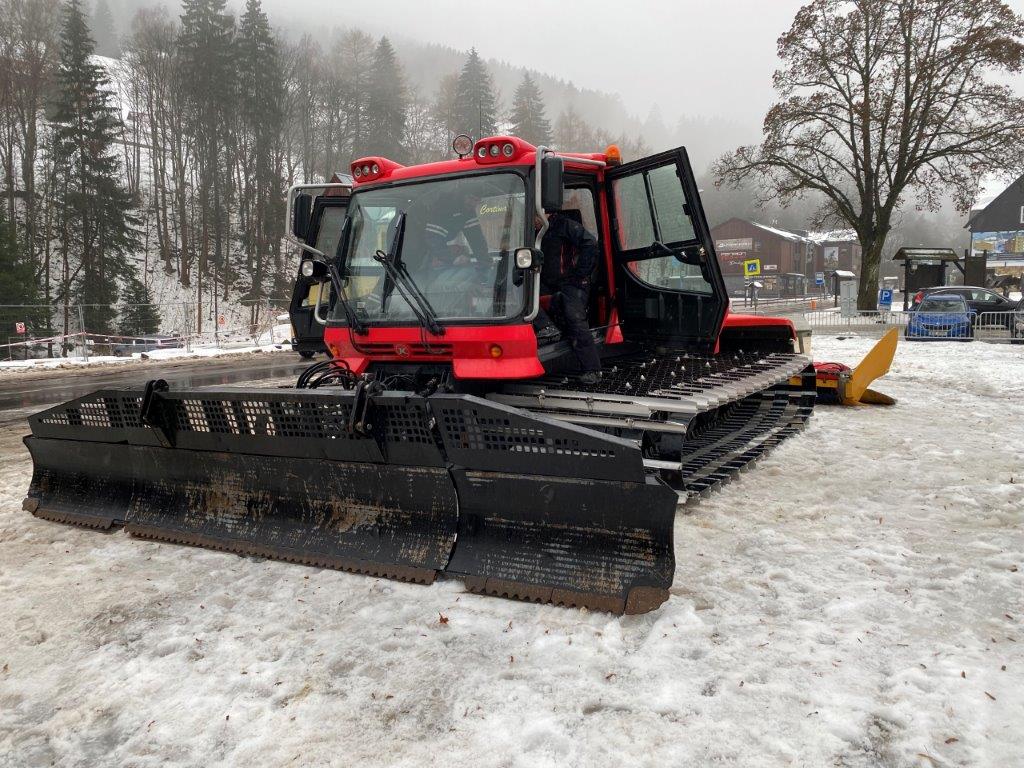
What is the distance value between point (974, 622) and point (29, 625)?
15.1 ft

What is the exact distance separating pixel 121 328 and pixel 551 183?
25.4 m

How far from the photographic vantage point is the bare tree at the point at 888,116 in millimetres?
25094

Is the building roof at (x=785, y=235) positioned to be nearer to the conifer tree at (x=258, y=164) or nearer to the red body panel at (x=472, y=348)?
the conifer tree at (x=258, y=164)

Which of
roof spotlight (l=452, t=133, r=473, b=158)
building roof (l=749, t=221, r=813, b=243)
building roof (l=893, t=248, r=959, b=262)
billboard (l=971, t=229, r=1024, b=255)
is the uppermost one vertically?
building roof (l=749, t=221, r=813, b=243)

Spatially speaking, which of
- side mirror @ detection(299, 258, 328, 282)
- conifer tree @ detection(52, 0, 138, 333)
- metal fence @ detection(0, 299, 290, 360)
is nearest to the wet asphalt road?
metal fence @ detection(0, 299, 290, 360)

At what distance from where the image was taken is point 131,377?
51.2 ft

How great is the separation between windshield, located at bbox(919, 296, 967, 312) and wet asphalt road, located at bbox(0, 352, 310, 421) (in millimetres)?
18269

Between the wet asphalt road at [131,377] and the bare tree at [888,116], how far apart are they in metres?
19.5

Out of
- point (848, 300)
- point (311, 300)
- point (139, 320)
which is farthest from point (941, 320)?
point (139, 320)

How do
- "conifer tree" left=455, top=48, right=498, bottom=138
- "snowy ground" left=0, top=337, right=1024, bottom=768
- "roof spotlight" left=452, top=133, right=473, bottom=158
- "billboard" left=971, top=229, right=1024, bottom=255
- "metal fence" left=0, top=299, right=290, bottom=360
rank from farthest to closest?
1. "billboard" left=971, top=229, right=1024, bottom=255
2. "metal fence" left=0, top=299, right=290, bottom=360
3. "conifer tree" left=455, top=48, right=498, bottom=138
4. "roof spotlight" left=452, top=133, right=473, bottom=158
5. "snowy ground" left=0, top=337, right=1024, bottom=768

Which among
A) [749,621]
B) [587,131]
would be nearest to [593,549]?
[749,621]

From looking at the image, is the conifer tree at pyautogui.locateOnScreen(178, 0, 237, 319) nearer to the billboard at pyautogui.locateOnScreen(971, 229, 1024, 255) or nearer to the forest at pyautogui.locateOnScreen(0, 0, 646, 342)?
the forest at pyautogui.locateOnScreen(0, 0, 646, 342)

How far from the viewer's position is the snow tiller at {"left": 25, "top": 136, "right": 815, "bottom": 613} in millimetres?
3648

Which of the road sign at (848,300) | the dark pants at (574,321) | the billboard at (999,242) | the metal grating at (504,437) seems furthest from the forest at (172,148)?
the billboard at (999,242)
